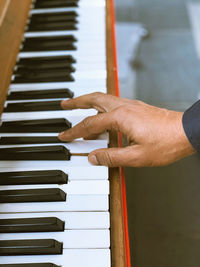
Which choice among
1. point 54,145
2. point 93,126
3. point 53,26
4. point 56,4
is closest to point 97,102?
point 93,126

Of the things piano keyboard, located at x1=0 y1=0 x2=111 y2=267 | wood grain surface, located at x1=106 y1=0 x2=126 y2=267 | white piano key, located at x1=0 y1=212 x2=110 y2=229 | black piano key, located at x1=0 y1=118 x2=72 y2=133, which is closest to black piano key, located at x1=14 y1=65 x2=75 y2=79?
piano keyboard, located at x1=0 y1=0 x2=111 y2=267

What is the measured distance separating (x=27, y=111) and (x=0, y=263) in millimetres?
564

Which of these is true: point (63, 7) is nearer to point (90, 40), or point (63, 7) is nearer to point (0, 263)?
point (90, 40)

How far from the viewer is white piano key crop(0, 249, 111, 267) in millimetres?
827

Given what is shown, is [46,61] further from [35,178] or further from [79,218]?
[79,218]

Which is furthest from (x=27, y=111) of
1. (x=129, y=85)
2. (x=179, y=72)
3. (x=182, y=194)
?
(x=179, y=72)

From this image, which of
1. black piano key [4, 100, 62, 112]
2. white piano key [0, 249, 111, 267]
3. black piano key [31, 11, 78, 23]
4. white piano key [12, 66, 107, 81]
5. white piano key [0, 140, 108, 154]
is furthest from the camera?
black piano key [31, 11, 78, 23]

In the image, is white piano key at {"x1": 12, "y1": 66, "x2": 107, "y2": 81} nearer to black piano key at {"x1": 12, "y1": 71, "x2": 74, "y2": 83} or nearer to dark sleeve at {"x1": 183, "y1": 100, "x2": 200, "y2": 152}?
black piano key at {"x1": 12, "y1": 71, "x2": 74, "y2": 83}

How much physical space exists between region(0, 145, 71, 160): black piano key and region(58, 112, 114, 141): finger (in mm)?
64

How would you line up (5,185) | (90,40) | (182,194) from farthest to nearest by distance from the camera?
(182,194) → (90,40) → (5,185)

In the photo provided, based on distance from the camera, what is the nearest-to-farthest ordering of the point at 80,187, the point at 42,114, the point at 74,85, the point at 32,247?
the point at 32,247 → the point at 80,187 → the point at 42,114 → the point at 74,85

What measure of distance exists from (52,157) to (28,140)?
12 cm

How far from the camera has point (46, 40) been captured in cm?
143

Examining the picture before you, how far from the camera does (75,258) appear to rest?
2.74 ft
